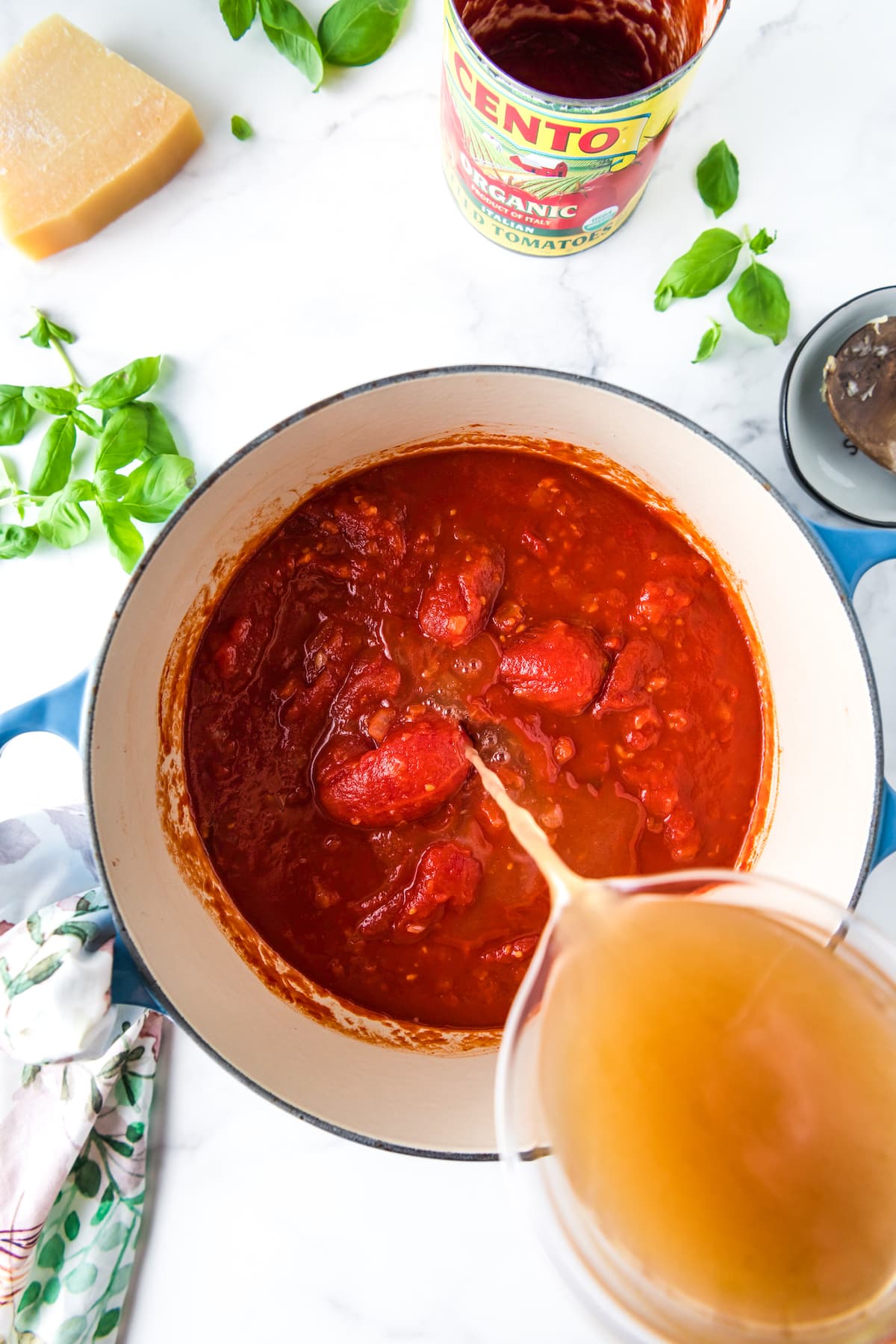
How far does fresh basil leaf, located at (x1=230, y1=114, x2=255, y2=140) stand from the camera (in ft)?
5.36

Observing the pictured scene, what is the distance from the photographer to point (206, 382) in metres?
1.66

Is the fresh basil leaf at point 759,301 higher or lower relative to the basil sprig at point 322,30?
lower

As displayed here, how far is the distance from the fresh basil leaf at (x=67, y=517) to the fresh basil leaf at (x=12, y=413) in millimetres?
135

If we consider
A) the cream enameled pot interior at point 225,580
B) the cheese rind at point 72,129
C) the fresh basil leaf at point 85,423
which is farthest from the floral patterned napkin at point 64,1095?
the cheese rind at point 72,129

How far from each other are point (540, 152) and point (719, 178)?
457 mm

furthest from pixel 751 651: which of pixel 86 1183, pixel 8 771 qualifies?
pixel 86 1183

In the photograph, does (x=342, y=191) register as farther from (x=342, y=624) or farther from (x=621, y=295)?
(x=342, y=624)

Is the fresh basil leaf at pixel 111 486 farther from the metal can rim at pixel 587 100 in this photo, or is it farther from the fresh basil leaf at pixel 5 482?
the metal can rim at pixel 587 100

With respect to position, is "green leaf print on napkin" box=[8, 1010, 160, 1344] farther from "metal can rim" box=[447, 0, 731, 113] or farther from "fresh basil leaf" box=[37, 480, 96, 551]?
"metal can rim" box=[447, 0, 731, 113]

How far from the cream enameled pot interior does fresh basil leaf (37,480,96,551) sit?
25 cm

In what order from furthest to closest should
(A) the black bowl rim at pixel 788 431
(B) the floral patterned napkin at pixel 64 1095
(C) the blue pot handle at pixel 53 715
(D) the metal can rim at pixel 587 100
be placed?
1. (A) the black bowl rim at pixel 788 431
2. (B) the floral patterned napkin at pixel 64 1095
3. (C) the blue pot handle at pixel 53 715
4. (D) the metal can rim at pixel 587 100

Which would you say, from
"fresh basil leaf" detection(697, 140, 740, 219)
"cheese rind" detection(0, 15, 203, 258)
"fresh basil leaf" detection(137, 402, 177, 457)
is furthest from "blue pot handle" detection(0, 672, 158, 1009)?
"fresh basil leaf" detection(697, 140, 740, 219)

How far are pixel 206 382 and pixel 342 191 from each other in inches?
15.2

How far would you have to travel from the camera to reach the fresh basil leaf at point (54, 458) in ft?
5.23
